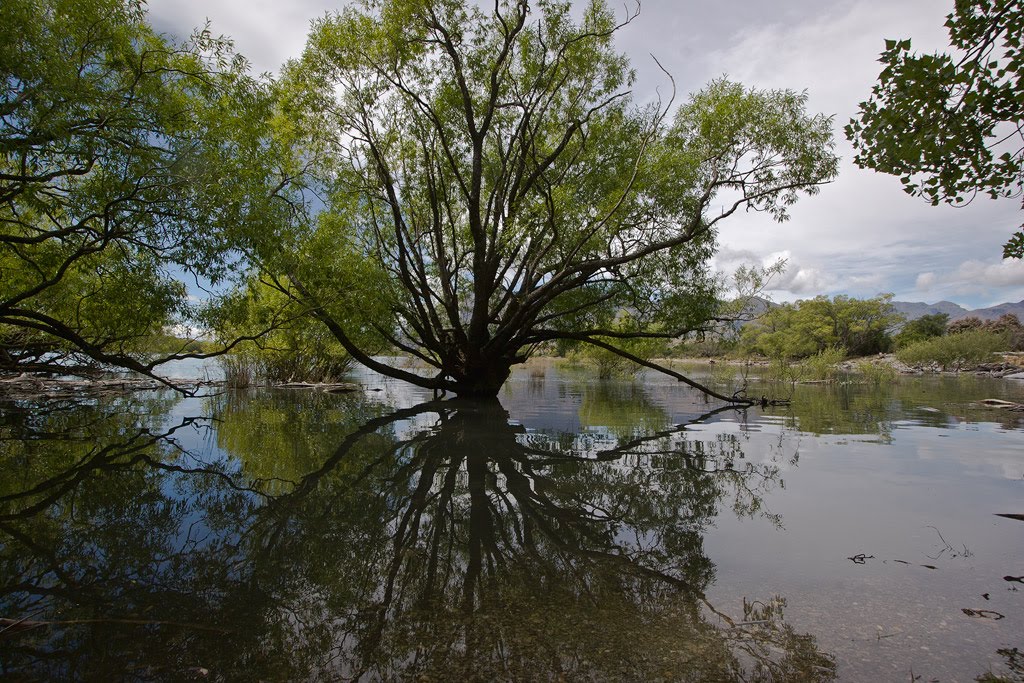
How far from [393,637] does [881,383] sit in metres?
35.3

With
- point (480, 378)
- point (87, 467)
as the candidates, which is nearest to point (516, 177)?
point (480, 378)

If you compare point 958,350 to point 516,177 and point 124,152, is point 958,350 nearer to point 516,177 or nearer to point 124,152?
point 516,177

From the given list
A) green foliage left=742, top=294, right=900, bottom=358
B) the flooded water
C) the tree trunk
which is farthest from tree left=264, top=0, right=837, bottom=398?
green foliage left=742, top=294, right=900, bottom=358

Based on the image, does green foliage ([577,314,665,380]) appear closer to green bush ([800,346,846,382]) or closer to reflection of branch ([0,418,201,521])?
green bush ([800,346,846,382])

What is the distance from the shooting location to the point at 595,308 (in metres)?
17.8

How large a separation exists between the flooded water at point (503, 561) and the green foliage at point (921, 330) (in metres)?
67.0

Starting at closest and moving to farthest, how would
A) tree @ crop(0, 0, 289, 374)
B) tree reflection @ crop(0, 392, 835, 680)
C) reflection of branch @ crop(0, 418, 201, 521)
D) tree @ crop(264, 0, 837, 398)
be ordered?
tree reflection @ crop(0, 392, 835, 680)
reflection of branch @ crop(0, 418, 201, 521)
tree @ crop(0, 0, 289, 374)
tree @ crop(264, 0, 837, 398)

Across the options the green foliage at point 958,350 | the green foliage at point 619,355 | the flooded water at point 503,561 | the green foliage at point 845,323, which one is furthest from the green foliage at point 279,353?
the green foliage at point 845,323

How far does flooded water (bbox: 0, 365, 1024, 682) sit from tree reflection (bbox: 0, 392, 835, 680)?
0.02 m

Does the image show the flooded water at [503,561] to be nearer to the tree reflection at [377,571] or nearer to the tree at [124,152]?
the tree reflection at [377,571]

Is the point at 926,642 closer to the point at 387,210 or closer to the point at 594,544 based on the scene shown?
the point at 594,544

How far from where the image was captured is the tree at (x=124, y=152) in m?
7.36

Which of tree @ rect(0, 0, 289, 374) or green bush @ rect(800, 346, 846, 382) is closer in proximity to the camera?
tree @ rect(0, 0, 289, 374)

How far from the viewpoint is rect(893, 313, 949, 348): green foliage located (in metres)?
64.1
